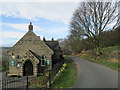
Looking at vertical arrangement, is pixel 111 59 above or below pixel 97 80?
above

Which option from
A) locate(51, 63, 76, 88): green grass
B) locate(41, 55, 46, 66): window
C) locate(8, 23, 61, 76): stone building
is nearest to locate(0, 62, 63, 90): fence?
locate(51, 63, 76, 88): green grass

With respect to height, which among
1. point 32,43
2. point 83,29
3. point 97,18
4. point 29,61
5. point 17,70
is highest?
point 97,18

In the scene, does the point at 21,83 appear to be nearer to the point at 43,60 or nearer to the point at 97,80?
the point at 43,60

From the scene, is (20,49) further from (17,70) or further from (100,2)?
(100,2)

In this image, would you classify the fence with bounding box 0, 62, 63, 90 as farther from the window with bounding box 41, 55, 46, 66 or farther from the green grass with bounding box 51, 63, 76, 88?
the window with bounding box 41, 55, 46, 66

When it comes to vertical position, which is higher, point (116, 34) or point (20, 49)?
point (116, 34)

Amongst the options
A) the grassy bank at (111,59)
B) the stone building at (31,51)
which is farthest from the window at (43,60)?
the grassy bank at (111,59)

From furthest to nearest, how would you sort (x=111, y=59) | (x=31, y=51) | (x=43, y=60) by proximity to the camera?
(x=111, y=59), (x=43, y=60), (x=31, y=51)

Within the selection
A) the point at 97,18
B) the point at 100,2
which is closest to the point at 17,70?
the point at 97,18

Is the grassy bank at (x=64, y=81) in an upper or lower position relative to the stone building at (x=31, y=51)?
lower

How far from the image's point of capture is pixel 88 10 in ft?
92.5

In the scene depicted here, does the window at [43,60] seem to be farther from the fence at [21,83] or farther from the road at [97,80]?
the road at [97,80]

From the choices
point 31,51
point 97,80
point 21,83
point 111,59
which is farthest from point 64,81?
point 111,59

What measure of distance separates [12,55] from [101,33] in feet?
67.1
